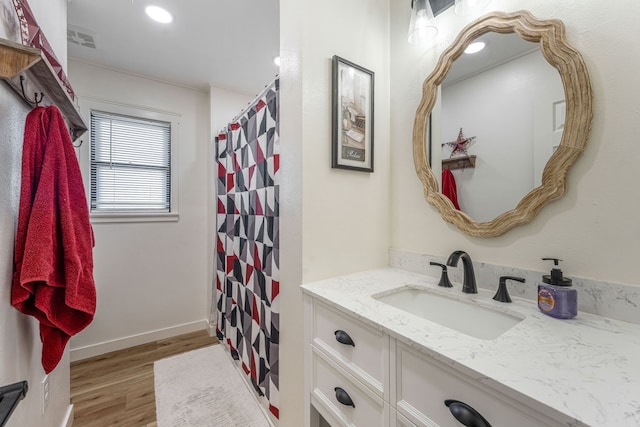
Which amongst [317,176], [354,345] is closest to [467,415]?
[354,345]

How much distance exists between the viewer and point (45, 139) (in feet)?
3.08

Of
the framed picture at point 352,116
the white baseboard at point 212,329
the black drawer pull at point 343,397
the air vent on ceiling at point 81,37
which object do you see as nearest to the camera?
the black drawer pull at point 343,397

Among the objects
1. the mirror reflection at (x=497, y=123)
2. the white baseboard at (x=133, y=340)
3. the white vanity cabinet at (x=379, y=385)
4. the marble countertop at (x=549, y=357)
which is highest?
the mirror reflection at (x=497, y=123)

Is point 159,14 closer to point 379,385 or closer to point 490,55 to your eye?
point 490,55

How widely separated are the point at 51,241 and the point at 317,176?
1.01 meters

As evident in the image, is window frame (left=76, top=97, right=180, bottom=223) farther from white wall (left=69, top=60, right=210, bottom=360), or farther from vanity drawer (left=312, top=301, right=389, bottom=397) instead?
vanity drawer (left=312, top=301, right=389, bottom=397)

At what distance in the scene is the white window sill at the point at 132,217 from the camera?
7.59ft

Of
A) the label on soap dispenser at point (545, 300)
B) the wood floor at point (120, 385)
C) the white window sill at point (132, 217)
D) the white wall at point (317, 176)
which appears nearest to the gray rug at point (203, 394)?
the wood floor at point (120, 385)

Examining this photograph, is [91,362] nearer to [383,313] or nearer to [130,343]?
[130,343]

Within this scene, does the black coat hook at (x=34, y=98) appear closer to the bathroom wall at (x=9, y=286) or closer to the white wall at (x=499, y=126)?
the bathroom wall at (x=9, y=286)

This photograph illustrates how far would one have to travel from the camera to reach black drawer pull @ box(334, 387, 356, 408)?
0.90 meters

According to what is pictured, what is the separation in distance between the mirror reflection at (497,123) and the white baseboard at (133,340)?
280cm

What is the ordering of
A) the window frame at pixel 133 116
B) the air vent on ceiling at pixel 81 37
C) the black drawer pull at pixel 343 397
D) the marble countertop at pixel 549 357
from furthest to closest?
the window frame at pixel 133 116 → the air vent on ceiling at pixel 81 37 → the black drawer pull at pixel 343 397 → the marble countertop at pixel 549 357

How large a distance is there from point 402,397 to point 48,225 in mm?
1282
